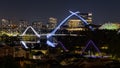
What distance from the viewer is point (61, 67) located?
2562cm

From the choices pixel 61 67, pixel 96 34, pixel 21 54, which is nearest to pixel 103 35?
pixel 96 34

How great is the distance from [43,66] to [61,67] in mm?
1227

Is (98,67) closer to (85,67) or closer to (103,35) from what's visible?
(85,67)

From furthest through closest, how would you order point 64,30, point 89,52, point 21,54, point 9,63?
1. point 64,30
2. point 89,52
3. point 21,54
4. point 9,63

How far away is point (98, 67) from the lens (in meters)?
24.0

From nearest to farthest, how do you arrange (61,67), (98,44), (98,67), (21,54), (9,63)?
1. (9,63)
2. (98,67)
3. (61,67)
4. (21,54)
5. (98,44)

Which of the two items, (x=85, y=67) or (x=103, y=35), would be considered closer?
(x=85, y=67)

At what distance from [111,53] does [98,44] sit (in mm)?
11947

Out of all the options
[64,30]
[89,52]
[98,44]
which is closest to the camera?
[89,52]

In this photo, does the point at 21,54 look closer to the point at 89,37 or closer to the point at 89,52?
the point at 89,52

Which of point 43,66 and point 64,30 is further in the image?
point 64,30

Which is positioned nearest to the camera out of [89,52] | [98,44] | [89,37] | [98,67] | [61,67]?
[98,67]

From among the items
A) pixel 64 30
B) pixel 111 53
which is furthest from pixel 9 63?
pixel 64 30

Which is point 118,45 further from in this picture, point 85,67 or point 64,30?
point 64,30
